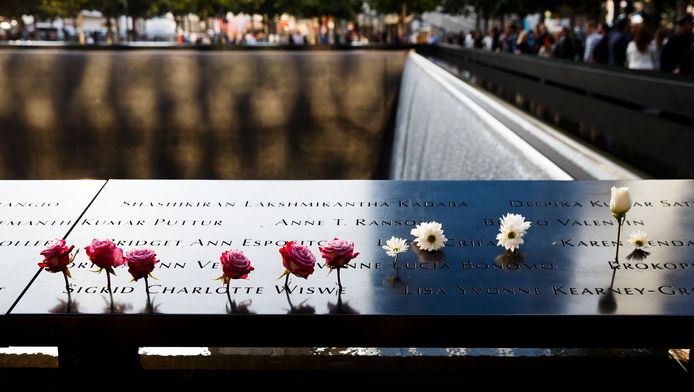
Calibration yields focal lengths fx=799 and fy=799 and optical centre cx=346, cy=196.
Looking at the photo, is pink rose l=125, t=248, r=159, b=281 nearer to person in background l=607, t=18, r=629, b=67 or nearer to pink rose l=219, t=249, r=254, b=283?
pink rose l=219, t=249, r=254, b=283

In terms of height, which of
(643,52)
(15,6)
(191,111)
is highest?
(15,6)

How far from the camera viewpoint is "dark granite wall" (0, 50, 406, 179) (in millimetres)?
16922

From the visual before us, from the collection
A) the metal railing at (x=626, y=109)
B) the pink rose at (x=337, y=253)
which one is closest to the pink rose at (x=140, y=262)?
the pink rose at (x=337, y=253)

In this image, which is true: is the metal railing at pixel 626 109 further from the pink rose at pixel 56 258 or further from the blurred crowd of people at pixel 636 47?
the pink rose at pixel 56 258

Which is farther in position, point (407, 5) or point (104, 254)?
point (407, 5)

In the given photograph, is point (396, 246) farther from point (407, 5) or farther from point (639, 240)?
point (407, 5)

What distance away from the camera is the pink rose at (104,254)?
2.07 metres

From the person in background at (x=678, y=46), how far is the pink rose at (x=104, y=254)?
26.8 ft

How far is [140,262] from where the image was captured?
6.66ft

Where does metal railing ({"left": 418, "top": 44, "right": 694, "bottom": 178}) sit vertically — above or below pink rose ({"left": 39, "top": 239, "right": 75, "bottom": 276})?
below

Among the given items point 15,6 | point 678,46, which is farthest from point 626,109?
point 15,6

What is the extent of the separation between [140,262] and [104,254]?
0.39 feet

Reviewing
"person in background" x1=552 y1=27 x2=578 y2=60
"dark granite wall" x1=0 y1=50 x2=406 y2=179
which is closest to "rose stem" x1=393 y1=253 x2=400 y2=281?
"person in background" x1=552 y1=27 x2=578 y2=60

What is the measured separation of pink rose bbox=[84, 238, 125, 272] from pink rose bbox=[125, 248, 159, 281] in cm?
7
